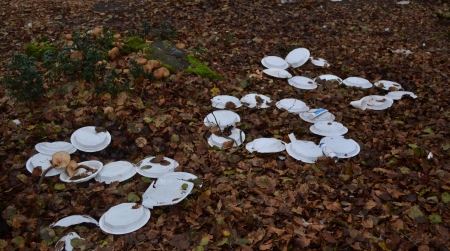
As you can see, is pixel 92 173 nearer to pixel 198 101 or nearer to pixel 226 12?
pixel 198 101

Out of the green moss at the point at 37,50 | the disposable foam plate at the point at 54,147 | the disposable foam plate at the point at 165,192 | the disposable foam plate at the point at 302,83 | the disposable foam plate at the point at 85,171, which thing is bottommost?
the disposable foam plate at the point at 302,83

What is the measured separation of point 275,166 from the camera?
3898 mm

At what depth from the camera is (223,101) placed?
193 inches

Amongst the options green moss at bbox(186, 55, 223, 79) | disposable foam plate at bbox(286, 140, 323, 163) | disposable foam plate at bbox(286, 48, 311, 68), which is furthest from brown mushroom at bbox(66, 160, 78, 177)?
disposable foam plate at bbox(286, 48, 311, 68)

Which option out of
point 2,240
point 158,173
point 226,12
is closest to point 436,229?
point 158,173

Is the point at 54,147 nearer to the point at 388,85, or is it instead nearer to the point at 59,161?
the point at 59,161

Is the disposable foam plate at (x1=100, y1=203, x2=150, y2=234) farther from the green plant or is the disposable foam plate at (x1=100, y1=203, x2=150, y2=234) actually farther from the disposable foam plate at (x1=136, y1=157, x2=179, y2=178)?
the green plant

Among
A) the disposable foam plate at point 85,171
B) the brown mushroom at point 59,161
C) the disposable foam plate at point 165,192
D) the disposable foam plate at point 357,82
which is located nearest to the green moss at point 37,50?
the brown mushroom at point 59,161

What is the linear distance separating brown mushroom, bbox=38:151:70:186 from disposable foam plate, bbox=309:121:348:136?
2652 mm

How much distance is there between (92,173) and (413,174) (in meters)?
3.14

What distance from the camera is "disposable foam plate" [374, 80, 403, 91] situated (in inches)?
216

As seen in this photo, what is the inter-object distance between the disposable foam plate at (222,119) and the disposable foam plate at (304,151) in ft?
2.41

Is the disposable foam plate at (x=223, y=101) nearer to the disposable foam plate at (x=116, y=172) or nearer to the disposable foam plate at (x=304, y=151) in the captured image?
the disposable foam plate at (x=304, y=151)

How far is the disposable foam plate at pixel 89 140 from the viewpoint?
391cm
